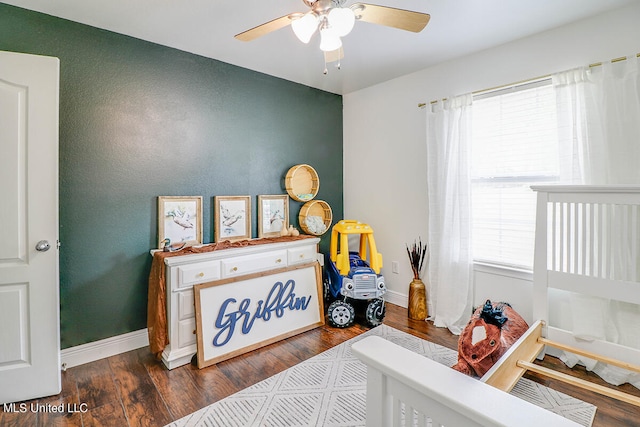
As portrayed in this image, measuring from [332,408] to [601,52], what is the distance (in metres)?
2.90

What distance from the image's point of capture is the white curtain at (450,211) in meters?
2.75

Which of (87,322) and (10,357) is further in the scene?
(87,322)

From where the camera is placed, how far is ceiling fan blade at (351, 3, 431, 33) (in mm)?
1483

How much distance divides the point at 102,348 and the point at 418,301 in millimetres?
2690

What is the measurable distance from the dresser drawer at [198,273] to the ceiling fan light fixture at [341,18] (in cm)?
179

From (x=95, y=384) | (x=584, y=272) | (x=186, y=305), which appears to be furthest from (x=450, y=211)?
(x=95, y=384)

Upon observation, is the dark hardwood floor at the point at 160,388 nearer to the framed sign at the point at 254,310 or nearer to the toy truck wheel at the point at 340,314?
the framed sign at the point at 254,310

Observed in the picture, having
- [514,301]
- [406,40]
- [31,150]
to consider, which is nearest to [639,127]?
[514,301]

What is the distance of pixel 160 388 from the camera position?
2002 millimetres

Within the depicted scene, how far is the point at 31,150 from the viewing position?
6.12 feet

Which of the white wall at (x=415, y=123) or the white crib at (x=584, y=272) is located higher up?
the white wall at (x=415, y=123)

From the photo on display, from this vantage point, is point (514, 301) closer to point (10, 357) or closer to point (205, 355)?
point (205, 355)

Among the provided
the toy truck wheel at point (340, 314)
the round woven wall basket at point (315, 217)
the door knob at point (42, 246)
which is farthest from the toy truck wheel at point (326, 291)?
the door knob at point (42, 246)

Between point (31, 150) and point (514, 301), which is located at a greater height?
point (31, 150)
